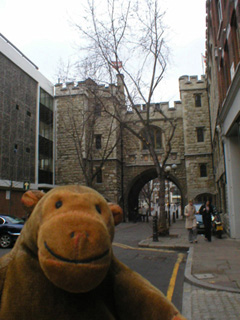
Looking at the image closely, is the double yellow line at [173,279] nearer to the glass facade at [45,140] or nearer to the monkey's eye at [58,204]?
the monkey's eye at [58,204]

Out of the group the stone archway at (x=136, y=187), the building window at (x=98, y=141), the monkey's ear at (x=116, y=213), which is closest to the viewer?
the monkey's ear at (x=116, y=213)

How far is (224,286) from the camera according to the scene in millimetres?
5176

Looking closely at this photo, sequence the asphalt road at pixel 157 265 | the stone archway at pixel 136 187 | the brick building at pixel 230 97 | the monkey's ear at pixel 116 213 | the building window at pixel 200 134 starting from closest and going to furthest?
the monkey's ear at pixel 116 213
the asphalt road at pixel 157 265
the brick building at pixel 230 97
the building window at pixel 200 134
the stone archway at pixel 136 187

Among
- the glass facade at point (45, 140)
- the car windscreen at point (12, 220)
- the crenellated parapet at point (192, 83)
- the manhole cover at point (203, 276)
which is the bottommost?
the manhole cover at point (203, 276)

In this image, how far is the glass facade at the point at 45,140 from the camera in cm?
2555

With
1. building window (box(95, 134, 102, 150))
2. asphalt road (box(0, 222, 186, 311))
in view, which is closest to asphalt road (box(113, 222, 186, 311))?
asphalt road (box(0, 222, 186, 311))

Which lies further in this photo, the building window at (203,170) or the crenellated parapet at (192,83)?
the crenellated parapet at (192,83)

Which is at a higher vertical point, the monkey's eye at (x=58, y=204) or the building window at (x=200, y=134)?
the building window at (x=200, y=134)

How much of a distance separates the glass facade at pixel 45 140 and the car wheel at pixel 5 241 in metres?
13.9

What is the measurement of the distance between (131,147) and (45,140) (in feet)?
27.4

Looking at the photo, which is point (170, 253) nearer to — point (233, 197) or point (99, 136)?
point (233, 197)

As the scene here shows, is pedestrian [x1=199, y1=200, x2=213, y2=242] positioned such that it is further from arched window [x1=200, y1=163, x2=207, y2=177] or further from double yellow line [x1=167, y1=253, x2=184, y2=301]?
arched window [x1=200, y1=163, x2=207, y2=177]

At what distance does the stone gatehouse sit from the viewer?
84.8ft

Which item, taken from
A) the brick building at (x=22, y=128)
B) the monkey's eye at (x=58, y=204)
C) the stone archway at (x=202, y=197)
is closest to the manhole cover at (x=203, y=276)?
the monkey's eye at (x=58, y=204)
